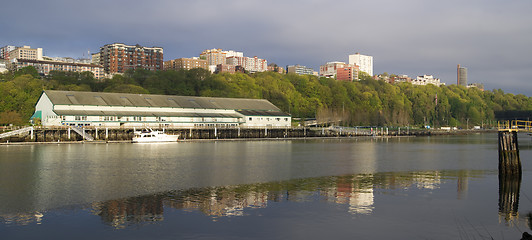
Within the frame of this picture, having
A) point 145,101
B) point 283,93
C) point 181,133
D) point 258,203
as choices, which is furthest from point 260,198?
point 283,93

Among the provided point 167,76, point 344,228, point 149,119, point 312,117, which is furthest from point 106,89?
point 344,228

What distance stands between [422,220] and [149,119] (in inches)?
2874

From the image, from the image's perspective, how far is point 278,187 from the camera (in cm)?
2711

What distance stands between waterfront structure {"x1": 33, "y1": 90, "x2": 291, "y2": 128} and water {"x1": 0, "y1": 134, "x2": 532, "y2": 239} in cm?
4437

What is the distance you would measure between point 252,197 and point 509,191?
15374 millimetres

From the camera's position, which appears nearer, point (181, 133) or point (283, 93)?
point (181, 133)

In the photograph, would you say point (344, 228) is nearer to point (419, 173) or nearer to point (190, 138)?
point (419, 173)

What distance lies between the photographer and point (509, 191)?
26.3 m

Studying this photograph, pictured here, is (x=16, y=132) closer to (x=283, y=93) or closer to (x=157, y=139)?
(x=157, y=139)

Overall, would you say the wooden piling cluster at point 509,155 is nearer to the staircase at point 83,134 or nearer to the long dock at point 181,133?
the long dock at point 181,133

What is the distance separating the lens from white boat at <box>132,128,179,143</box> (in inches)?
3007

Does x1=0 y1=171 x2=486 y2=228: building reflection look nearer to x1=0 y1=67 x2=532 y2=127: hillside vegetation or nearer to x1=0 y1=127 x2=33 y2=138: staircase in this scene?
x1=0 y1=127 x2=33 y2=138: staircase

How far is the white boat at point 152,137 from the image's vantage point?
76.4 meters

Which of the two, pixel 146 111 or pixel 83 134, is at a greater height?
pixel 146 111
